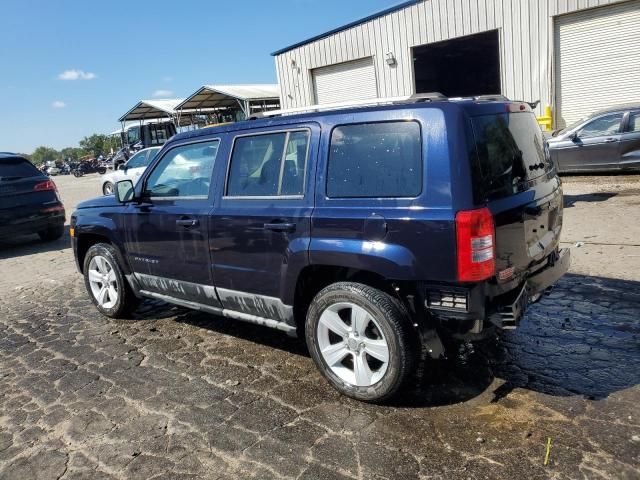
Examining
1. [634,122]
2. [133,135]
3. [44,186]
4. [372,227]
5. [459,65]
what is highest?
[459,65]

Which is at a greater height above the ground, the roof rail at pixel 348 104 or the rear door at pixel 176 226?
the roof rail at pixel 348 104

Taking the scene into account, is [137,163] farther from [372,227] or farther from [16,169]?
[372,227]

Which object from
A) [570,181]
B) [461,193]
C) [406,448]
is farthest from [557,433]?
[570,181]

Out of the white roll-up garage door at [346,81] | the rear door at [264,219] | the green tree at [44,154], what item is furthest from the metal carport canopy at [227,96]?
the green tree at [44,154]

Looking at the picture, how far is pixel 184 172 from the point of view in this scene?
4527 mm

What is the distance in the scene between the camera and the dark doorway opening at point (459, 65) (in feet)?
61.7

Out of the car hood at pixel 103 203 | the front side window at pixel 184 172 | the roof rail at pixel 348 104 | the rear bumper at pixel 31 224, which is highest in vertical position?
the roof rail at pixel 348 104

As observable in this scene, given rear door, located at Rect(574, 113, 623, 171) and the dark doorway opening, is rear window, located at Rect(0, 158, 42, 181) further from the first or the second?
the dark doorway opening

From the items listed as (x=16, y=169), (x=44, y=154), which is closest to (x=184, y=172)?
(x=16, y=169)

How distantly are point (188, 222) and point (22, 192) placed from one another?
6.85m

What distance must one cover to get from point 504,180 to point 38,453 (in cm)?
320

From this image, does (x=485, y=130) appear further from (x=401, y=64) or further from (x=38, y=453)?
(x=401, y=64)

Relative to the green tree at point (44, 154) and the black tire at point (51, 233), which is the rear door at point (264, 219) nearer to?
the black tire at point (51, 233)

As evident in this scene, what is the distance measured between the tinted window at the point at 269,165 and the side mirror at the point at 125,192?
4.13 ft
